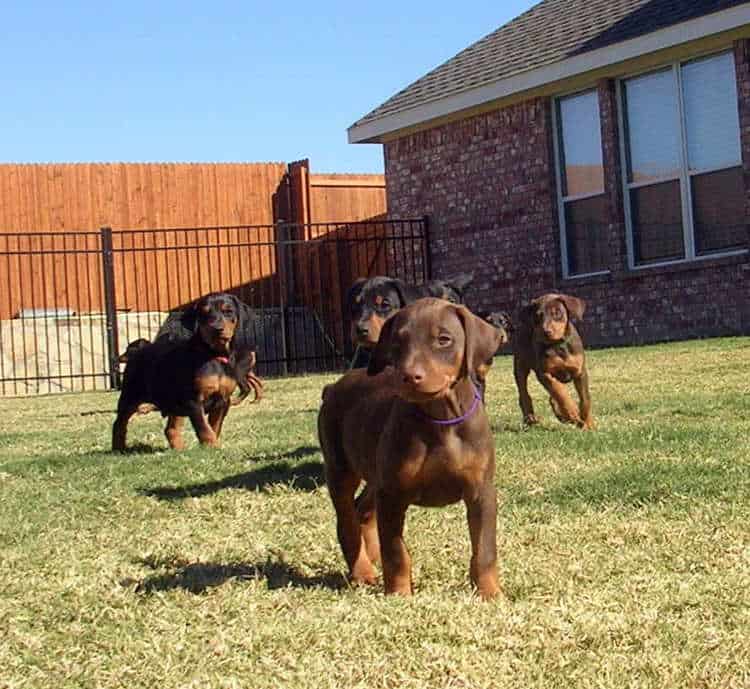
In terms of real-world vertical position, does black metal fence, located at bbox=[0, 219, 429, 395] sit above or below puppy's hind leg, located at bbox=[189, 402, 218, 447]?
above

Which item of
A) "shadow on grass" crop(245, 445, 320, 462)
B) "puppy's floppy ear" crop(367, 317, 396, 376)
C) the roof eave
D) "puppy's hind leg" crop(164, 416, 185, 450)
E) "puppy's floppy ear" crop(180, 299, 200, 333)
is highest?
the roof eave

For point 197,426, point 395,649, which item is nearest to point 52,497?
point 197,426

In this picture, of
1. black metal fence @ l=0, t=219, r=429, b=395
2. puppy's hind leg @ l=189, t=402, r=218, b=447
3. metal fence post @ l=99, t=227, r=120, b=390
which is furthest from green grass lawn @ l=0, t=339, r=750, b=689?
black metal fence @ l=0, t=219, r=429, b=395

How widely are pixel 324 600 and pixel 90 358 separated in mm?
18973

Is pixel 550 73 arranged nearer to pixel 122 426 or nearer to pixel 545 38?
pixel 545 38

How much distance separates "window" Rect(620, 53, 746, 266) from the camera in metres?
17.2

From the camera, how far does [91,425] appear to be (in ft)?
42.0

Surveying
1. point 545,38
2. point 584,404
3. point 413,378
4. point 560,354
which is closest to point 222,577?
point 413,378

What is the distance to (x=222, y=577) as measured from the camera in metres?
5.32

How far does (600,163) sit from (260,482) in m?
12.3

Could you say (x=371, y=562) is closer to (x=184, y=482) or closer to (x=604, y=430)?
(x=184, y=482)

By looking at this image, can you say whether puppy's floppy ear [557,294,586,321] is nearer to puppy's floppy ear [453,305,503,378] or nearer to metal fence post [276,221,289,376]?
puppy's floppy ear [453,305,503,378]

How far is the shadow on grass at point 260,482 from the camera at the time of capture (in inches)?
297

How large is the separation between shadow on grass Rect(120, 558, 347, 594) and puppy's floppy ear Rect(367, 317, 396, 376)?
32.6 inches
